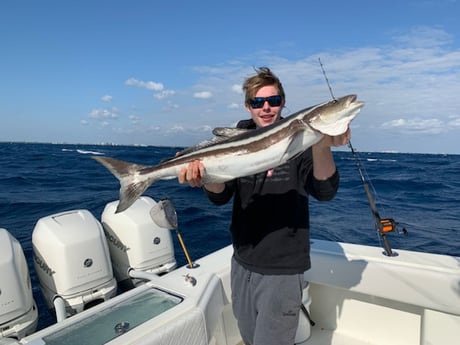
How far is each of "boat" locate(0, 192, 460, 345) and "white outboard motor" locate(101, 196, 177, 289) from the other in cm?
1

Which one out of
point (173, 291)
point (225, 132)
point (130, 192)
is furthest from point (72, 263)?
point (225, 132)

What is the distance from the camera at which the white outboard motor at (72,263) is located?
13.5ft

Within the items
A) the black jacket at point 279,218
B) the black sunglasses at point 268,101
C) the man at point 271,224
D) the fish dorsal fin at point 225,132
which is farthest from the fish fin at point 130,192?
the black sunglasses at point 268,101

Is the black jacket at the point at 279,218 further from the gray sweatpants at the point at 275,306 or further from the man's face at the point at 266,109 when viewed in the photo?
the man's face at the point at 266,109

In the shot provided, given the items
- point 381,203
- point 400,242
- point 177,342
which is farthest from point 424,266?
point 381,203

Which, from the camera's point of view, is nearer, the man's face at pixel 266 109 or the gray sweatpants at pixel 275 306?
the gray sweatpants at pixel 275 306

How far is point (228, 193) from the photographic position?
3.13 m

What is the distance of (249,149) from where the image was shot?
2770mm

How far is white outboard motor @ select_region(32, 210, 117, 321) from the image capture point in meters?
4.11

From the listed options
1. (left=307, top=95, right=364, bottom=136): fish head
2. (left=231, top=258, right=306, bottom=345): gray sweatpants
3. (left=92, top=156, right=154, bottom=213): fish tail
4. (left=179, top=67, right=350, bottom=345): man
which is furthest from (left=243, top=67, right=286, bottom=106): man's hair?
(left=231, top=258, right=306, bottom=345): gray sweatpants

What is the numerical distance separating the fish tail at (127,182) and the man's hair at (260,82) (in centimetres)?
115

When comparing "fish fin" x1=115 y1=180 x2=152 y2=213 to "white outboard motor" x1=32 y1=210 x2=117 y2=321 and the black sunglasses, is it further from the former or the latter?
"white outboard motor" x1=32 y1=210 x2=117 y2=321

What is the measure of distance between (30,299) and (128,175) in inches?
74.8

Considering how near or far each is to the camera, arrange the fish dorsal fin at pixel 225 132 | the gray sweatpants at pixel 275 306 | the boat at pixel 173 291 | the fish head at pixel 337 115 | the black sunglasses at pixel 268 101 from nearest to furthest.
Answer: the fish head at pixel 337 115, the gray sweatpants at pixel 275 306, the black sunglasses at pixel 268 101, the fish dorsal fin at pixel 225 132, the boat at pixel 173 291
